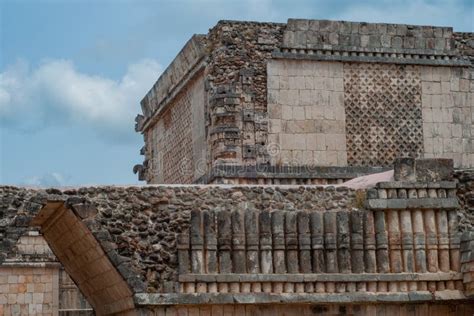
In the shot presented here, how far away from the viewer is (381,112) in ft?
58.9

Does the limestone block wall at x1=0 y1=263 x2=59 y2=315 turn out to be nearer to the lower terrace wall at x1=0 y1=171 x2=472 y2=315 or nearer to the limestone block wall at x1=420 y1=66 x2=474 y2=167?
the lower terrace wall at x1=0 y1=171 x2=472 y2=315

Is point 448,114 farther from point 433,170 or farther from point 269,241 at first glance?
point 269,241

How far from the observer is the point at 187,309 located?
512 inches

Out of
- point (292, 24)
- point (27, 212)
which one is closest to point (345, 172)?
point (292, 24)

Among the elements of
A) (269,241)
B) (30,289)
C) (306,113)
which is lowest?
(269,241)

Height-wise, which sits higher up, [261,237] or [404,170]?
[404,170]

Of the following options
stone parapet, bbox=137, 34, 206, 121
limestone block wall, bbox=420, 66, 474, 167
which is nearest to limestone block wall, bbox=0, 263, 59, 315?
stone parapet, bbox=137, 34, 206, 121

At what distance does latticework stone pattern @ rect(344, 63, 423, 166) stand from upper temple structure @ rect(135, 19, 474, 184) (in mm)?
17

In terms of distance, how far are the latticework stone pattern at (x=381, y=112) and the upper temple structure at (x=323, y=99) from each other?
17 mm

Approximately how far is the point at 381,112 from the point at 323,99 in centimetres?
106

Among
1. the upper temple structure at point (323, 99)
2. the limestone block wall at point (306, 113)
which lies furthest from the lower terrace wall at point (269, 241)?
the limestone block wall at point (306, 113)

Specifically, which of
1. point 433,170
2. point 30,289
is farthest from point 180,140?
point 433,170

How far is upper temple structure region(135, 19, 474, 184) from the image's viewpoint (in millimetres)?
17141

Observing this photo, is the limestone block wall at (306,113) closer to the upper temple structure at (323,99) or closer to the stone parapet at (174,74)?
the upper temple structure at (323,99)
